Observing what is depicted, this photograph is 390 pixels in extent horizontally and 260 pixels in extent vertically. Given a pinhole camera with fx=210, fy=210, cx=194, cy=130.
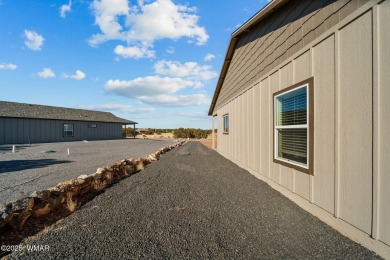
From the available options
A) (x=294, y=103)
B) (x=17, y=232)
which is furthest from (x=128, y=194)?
(x=294, y=103)

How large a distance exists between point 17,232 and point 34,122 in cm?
2705

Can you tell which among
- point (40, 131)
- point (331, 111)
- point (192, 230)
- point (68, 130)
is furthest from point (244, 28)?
point (68, 130)

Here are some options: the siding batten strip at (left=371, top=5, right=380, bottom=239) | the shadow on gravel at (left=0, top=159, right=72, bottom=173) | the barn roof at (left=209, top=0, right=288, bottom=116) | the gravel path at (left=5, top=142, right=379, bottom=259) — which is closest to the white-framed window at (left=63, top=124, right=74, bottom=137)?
the shadow on gravel at (left=0, top=159, right=72, bottom=173)

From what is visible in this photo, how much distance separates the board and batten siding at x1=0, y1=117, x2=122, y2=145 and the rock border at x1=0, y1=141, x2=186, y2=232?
23.4m

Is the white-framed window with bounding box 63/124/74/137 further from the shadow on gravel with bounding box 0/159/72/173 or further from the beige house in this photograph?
the beige house

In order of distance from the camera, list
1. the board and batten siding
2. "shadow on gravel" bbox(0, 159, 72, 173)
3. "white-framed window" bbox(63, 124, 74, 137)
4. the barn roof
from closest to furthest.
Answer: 1. the barn roof
2. "shadow on gravel" bbox(0, 159, 72, 173)
3. the board and batten siding
4. "white-framed window" bbox(63, 124, 74, 137)

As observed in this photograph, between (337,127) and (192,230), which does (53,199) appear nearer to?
(192,230)

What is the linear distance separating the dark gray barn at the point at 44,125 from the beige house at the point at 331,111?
2729 centimetres

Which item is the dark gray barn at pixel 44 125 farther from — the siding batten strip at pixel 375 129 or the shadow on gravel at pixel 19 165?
the siding batten strip at pixel 375 129

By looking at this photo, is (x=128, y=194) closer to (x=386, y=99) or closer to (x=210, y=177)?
(x=210, y=177)

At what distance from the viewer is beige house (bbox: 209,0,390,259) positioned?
2553mm

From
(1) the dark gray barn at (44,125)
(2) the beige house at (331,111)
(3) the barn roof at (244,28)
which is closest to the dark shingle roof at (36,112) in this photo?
(1) the dark gray barn at (44,125)

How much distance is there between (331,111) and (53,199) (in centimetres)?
523

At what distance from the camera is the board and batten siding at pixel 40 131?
887 inches
